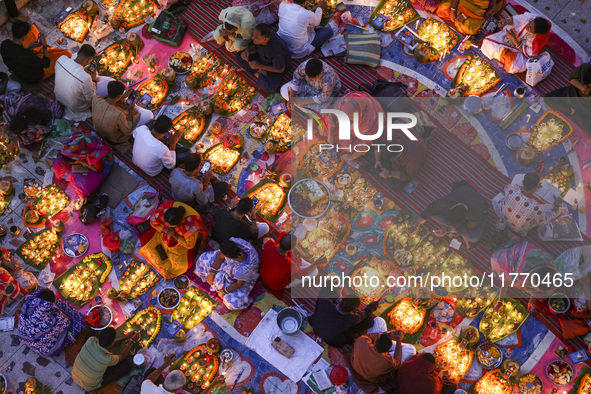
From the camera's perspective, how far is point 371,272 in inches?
297

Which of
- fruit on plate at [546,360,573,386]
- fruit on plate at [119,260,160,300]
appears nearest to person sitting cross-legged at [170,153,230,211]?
fruit on plate at [119,260,160,300]

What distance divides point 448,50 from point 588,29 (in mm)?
2290

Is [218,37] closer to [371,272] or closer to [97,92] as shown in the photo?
[97,92]

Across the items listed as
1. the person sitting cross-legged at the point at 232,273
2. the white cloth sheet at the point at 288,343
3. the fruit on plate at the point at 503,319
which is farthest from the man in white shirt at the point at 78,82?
the fruit on plate at the point at 503,319

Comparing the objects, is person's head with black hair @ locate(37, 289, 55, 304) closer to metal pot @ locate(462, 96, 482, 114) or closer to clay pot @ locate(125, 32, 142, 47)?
clay pot @ locate(125, 32, 142, 47)

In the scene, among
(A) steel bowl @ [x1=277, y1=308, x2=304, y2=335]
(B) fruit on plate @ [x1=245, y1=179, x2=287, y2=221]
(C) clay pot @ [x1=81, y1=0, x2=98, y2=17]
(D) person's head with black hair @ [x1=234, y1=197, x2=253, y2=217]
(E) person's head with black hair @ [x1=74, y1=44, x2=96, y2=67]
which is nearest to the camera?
(D) person's head with black hair @ [x1=234, y1=197, x2=253, y2=217]

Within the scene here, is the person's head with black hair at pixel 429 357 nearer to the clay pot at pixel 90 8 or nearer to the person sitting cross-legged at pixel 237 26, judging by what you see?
the person sitting cross-legged at pixel 237 26

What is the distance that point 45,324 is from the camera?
6.81 metres

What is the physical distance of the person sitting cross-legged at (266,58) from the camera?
306 inches

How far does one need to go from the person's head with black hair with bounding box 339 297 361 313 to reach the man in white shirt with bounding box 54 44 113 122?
504cm

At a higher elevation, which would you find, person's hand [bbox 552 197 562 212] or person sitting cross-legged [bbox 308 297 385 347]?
person's hand [bbox 552 197 562 212]

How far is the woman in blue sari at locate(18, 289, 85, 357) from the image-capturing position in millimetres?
6809

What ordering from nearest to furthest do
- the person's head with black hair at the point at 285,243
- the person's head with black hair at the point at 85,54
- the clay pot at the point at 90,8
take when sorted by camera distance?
the person's head with black hair at the point at 285,243
the person's head with black hair at the point at 85,54
the clay pot at the point at 90,8

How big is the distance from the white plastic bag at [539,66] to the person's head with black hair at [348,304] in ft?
15.0
